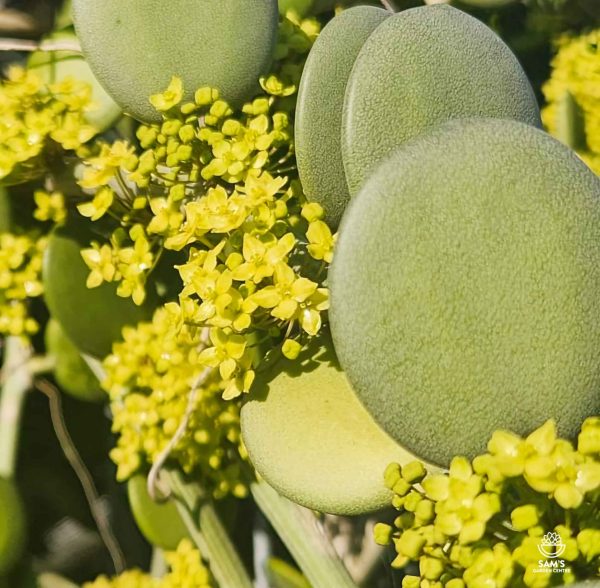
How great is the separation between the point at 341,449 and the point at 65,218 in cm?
46

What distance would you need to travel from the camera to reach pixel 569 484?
0.47 metres

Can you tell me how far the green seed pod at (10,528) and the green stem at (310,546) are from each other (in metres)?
0.29

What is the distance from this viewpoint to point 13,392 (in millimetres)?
1035

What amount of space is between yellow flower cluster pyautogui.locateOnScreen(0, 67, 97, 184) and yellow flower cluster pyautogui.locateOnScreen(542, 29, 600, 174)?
603 mm

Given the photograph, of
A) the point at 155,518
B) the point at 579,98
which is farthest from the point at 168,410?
the point at 579,98

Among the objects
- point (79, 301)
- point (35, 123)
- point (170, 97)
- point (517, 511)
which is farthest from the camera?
point (79, 301)

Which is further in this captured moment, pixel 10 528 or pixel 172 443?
pixel 10 528

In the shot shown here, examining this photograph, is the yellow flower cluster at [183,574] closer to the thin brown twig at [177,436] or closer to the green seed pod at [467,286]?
the thin brown twig at [177,436]

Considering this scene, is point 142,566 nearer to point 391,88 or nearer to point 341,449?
point 341,449

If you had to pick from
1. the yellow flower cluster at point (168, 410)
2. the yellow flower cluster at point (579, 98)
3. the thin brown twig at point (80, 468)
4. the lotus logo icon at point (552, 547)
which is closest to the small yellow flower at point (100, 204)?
the yellow flower cluster at point (168, 410)

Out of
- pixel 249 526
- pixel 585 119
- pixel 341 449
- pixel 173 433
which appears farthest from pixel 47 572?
pixel 585 119

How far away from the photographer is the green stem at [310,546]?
2.66ft

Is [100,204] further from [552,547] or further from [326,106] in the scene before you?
[552,547]

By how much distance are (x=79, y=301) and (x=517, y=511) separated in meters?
0.58
